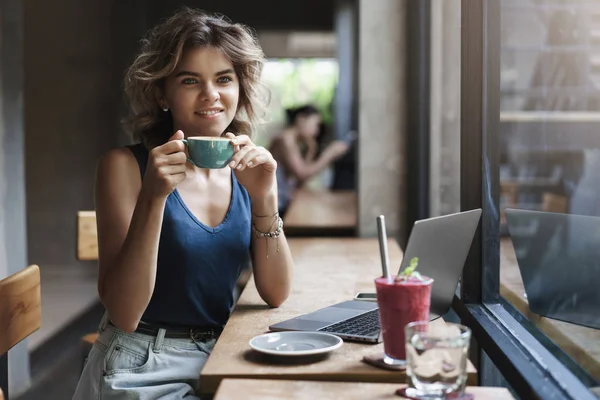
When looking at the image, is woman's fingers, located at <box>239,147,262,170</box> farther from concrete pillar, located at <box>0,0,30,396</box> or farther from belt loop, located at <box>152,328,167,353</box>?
concrete pillar, located at <box>0,0,30,396</box>

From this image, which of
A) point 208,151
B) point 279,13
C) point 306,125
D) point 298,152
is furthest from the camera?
point 279,13

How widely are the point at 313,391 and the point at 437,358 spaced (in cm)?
21

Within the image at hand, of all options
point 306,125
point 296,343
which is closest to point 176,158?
point 296,343

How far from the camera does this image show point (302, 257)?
8.79 ft

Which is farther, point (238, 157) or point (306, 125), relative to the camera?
point (306, 125)

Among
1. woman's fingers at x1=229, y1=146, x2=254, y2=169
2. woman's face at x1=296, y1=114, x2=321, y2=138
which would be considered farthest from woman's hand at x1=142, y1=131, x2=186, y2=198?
woman's face at x1=296, y1=114, x2=321, y2=138

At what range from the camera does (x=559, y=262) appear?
1.51 m

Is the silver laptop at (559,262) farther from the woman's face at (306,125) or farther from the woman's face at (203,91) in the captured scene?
the woman's face at (306,125)

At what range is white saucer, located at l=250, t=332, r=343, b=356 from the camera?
4.17 feet

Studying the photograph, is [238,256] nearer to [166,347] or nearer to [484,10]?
[166,347]

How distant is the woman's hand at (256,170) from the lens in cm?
155

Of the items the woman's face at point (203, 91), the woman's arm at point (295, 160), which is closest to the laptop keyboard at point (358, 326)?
the woman's face at point (203, 91)

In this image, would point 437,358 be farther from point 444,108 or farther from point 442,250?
point 444,108

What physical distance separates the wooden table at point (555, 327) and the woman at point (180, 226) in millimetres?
523
